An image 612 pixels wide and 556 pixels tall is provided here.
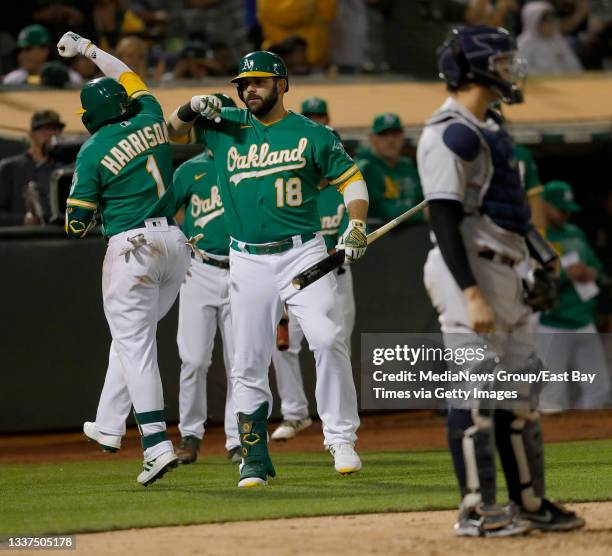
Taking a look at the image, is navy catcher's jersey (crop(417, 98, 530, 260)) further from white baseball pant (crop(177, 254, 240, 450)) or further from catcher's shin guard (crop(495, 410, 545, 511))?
white baseball pant (crop(177, 254, 240, 450))

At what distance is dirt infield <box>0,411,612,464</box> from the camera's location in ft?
32.1

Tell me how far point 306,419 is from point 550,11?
662 centimetres

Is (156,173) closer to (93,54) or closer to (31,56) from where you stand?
(93,54)

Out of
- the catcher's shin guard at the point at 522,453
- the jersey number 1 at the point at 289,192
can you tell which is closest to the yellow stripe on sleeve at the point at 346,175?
the jersey number 1 at the point at 289,192

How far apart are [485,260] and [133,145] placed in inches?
107

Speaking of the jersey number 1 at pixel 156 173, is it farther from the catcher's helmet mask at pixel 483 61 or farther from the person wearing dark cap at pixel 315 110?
the person wearing dark cap at pixel 315 110

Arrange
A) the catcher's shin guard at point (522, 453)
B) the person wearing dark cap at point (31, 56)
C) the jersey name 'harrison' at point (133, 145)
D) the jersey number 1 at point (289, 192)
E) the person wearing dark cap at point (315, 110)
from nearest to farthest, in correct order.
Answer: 1. the catcher's shin guard at point (522, 453)
2. the jersey number 1 at point (289, 192)
3. the jersey name 'harrison' at point (133, 145)
4. the person wearing dark cap at point (315, 110)
5. the person wearing dark cap at point (31, 56)

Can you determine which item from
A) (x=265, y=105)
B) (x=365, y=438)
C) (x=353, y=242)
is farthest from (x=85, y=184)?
(x=365, y=438)

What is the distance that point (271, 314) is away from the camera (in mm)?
7215

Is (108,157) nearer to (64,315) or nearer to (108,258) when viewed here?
(108,258)

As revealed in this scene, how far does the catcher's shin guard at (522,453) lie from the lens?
5465mm

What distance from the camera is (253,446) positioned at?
716 cm

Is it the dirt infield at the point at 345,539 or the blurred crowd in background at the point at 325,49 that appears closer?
the dirt infield at the point at 345,539

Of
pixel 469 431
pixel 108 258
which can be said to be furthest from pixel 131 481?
pixel 469 431
